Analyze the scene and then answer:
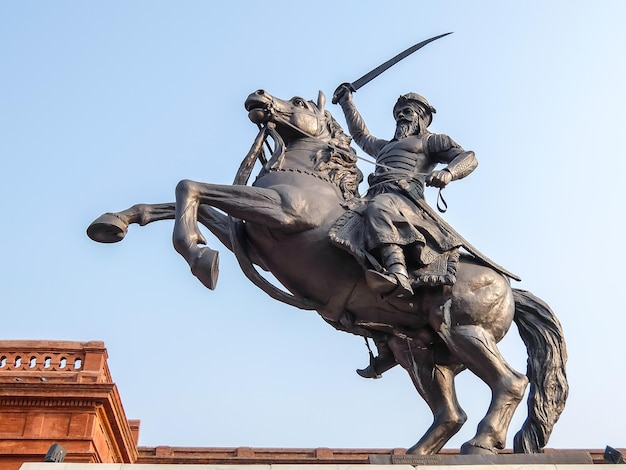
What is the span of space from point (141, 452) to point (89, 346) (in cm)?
405

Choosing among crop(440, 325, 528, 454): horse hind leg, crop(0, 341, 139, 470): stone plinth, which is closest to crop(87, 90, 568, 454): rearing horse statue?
crop(440, 325, 528, 454): horse hind leg

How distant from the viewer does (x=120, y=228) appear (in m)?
6.04

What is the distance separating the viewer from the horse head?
6758 mm

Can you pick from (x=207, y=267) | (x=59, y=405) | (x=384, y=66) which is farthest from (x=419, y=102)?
(x=59, y=405)

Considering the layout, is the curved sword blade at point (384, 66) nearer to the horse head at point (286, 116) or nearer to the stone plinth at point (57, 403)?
the horse head at point (286, 116)

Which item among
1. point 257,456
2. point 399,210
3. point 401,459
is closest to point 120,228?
point 399,210

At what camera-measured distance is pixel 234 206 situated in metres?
5.95

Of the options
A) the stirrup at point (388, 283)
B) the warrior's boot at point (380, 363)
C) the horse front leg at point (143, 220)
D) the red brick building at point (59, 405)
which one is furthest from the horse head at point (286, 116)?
the red brick building at point (59, 405)

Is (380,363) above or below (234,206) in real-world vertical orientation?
below

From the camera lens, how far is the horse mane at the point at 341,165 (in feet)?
21.6

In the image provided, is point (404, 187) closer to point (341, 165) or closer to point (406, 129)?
point (341, 165)

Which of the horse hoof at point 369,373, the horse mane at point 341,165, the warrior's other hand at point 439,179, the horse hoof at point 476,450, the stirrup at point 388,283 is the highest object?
the horse mane at point 341,165

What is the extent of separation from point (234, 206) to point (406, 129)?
1.89 meters

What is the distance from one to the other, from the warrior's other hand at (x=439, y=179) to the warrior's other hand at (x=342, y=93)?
153 centimetres
